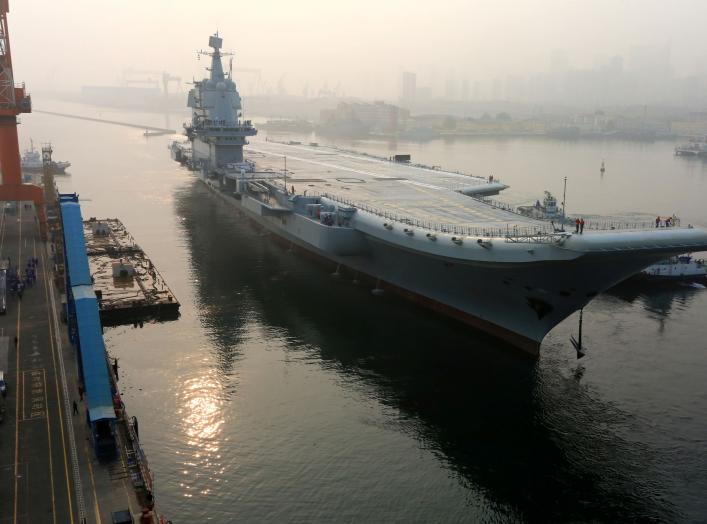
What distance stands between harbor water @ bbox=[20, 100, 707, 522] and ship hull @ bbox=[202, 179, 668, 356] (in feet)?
2.34

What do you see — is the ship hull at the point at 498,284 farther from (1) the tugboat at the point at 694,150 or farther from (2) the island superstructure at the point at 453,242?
(1) the tugboat at the point at 694,150

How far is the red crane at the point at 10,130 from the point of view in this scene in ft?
108

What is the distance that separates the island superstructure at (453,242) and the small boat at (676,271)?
28.4 feet

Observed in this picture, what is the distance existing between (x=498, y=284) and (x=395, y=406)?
569cm

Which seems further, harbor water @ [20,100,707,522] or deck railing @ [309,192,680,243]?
deck railing @ [309,192,680,243]

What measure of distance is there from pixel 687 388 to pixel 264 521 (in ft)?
43.5

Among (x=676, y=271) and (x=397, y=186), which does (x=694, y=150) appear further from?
(x=397, y=186)

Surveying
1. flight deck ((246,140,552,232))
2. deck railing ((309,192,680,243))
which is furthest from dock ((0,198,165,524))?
flight deck ((246,140,552,232))

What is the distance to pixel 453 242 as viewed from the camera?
21891 millimetres

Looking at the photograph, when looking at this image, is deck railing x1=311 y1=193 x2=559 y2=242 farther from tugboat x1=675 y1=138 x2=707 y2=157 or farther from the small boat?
tugboat x1=675 y1=138 x2=707 y2=157

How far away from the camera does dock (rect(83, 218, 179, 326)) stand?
2595 centimetres

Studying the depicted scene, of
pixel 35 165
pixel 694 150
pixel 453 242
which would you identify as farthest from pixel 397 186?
pixel 694 150

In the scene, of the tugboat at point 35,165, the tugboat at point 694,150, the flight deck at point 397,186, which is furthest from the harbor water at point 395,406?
A: the tugboat at point 694,150

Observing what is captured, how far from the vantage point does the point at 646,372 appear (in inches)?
837
